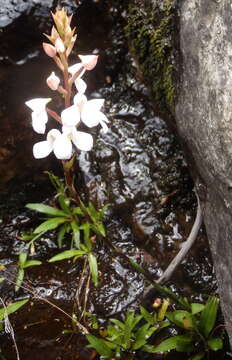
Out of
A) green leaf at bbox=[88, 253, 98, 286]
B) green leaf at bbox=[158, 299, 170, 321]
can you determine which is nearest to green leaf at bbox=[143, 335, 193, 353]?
green leaf at bbox=[158, 299, 170, 321]

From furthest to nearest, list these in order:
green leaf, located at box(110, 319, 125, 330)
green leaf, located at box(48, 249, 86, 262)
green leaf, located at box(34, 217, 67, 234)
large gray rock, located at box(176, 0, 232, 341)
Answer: green leaf, located at box(34, 217, 67, 234)
green leaf, located at box(48, 249, 86, 262)
green leaf, located at box(110, 319, 125, 330)
large gray rock, located at box(176, 0, 232, 341)

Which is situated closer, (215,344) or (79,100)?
(79,100)

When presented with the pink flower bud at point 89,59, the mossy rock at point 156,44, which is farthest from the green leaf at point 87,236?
the pink flower bud at point 89,59

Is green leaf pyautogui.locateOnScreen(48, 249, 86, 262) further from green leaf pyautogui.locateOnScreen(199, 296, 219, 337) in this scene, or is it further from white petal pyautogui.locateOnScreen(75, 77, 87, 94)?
white petal pyautogui.locateOnScreen(75, 77, 87, 94)

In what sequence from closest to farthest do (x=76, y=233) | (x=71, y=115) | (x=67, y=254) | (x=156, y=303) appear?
(x=71, y=115), (x=156, y=303), (x=67, y=254), (x=76, y=233)

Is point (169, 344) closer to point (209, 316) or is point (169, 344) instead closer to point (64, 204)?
point (209, 316)

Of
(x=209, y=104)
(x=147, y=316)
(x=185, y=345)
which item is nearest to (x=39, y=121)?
(x=209, y=104)

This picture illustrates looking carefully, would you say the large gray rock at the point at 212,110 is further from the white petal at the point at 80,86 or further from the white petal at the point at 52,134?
the white petal at the point at 52,134
